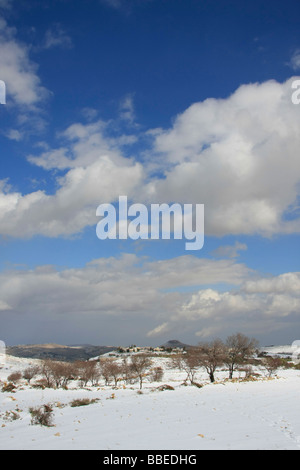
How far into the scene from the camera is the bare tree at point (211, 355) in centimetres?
6250

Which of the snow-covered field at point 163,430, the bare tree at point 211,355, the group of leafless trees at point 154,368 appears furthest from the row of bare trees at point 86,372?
the snow-covered field at point 163,430

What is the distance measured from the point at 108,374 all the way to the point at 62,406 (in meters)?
46.5

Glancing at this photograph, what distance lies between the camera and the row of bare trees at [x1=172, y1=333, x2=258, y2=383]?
207 feet

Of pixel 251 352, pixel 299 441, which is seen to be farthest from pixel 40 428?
pixel 251 352

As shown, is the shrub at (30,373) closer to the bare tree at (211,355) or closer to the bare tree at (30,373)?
the bare tree at (30,373)

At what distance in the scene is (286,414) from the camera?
20781 mm

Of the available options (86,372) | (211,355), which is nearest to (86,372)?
(86,372)

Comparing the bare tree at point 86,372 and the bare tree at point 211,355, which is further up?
the bare tree at point 211,355

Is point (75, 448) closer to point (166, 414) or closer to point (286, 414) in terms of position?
point (166, 414)

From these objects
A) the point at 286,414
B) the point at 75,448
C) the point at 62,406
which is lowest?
the point at 62,406

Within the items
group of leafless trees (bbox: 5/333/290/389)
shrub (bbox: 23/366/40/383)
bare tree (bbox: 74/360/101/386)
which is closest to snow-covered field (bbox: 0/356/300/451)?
group of leafless trees (bbox: 5/333/290/389)

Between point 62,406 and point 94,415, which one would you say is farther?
point 62,406
